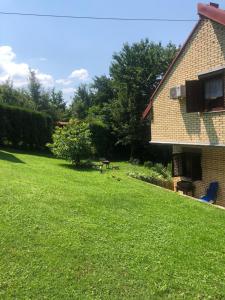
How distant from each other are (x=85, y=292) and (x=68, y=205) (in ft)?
12.7

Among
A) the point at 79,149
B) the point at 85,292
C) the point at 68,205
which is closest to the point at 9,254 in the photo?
the point at 85,292

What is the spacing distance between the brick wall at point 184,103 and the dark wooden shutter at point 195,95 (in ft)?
0.81

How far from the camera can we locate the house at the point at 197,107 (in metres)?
10.7

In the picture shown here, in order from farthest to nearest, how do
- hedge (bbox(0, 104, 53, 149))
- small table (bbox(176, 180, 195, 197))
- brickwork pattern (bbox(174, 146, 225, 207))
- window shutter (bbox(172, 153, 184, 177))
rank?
hedge (bbox(0, 104, 53, 149))
window shutter (bbox(172, 153, 184, 177))
small table (bbox(176, 180, 195, 197))
brickwork pattern (bbox(174, 146, 225, 207))

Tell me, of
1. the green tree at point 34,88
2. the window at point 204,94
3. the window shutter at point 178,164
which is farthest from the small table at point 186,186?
the green tree at point 34,88

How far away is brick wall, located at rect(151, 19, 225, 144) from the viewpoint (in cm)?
1060

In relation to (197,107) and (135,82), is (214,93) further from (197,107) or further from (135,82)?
(135,82)

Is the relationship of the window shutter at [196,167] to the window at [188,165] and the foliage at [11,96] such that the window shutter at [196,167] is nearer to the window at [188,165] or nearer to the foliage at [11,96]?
the window at [188,165]

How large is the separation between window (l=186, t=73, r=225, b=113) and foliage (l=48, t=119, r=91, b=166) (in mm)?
7958

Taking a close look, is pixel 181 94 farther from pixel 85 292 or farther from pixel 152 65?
pixel 152 65

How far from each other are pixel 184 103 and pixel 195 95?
2.91 feet

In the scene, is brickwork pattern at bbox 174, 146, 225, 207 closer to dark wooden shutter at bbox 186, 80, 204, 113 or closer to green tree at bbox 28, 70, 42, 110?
dark wooden shutter at bbox 186, 80, 204, 113

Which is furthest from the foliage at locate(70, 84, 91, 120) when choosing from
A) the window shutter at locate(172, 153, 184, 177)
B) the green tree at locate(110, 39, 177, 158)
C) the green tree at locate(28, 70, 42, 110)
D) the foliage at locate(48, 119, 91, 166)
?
the window shutter at locate(172, 153, 184, 177)

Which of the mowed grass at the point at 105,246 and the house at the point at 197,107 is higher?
the house at the point at 197,107
